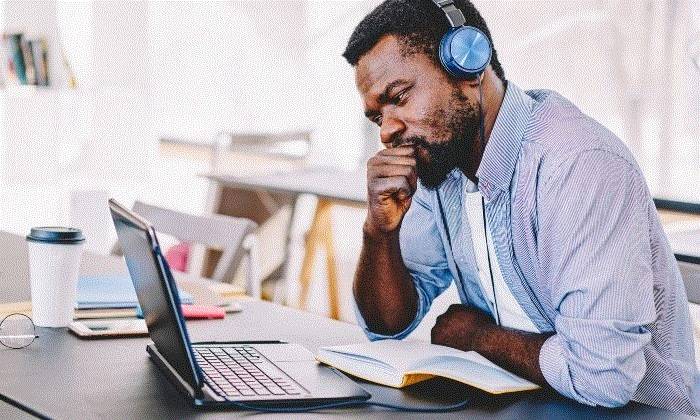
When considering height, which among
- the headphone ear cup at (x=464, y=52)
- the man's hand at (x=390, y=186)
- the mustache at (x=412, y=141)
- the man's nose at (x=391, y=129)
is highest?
the headphone ear cup at (x=464, y=52)

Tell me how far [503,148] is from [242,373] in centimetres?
53

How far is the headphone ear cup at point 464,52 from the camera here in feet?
4.92

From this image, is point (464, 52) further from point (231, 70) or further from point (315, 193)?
point (231, 70)

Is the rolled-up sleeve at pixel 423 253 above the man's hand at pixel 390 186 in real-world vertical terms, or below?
below

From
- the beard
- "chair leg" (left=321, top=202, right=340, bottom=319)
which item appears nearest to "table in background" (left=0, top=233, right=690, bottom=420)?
the beard

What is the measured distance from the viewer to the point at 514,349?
1.42 m

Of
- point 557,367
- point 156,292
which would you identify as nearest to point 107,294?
point 156,292

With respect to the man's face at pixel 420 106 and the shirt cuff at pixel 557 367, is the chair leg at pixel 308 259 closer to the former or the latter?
the man's face at pixel 420 106

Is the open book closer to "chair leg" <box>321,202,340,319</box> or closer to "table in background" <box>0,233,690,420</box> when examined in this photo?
"table in background" <box>0,233,690,420</box>

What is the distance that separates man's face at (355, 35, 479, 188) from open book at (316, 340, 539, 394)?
316mm

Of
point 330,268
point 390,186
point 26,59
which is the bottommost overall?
point 330,268

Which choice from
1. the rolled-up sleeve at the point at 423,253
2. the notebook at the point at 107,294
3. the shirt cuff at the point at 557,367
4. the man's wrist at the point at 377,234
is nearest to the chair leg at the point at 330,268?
the notebook at the point at 107,294

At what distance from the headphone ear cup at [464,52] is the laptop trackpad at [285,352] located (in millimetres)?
→ 479

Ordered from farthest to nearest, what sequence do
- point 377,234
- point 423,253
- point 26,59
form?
1. point 26,59
2. point 423,253
3. point 377,234
